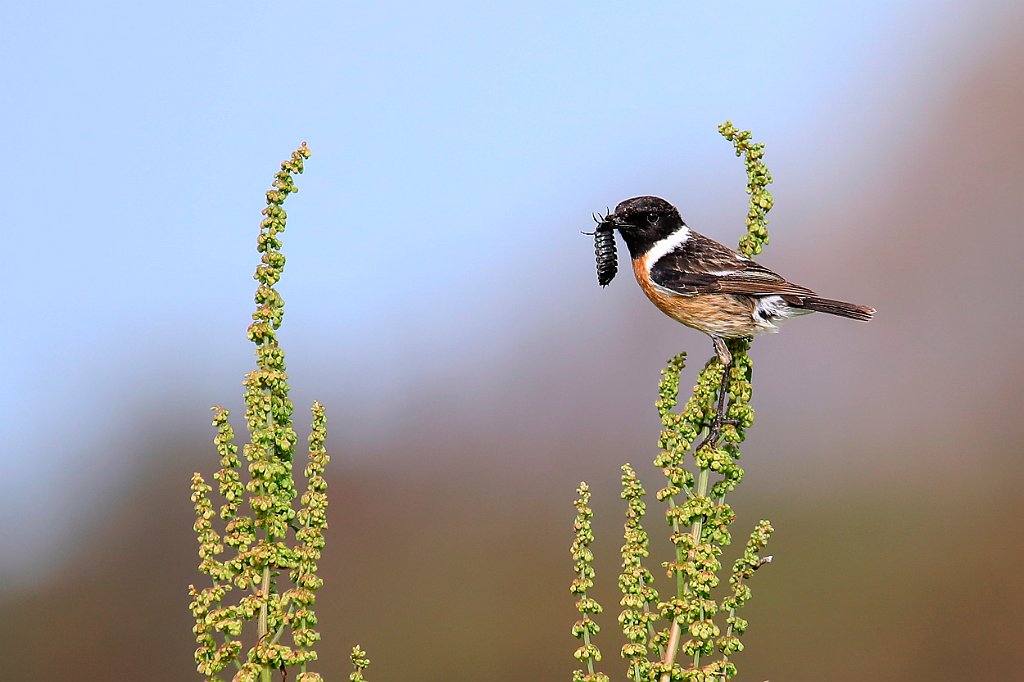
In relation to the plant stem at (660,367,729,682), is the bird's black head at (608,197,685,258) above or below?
above

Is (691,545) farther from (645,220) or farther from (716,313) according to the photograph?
(645,220)

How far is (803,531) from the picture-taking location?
44.8 ft

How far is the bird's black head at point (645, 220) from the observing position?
7340 mm

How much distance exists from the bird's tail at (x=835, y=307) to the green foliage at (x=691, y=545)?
6.32 feet

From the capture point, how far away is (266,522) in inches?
165

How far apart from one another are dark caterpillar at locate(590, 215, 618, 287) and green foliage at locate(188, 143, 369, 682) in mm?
2725

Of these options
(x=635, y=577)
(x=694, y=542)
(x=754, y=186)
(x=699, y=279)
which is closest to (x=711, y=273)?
(x=699, y=279)

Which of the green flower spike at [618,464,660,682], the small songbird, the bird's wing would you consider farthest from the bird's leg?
the bird's wing

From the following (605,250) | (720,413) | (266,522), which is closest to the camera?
(266,522)

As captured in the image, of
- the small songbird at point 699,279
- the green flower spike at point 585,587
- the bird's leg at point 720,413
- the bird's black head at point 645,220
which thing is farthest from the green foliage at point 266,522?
the bird's black head at point 645,220

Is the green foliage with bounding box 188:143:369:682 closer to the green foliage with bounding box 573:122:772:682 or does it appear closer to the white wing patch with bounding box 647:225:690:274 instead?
the green foliage with bounding box 573:122:772:682

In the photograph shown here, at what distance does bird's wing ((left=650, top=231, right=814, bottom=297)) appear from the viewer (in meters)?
6.94

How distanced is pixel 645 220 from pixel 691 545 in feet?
10.9

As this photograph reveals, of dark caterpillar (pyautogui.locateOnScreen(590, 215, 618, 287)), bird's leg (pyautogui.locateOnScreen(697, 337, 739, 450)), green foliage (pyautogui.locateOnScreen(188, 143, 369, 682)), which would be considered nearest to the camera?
green foliage (pyautogui.locateOnScreen(188, 143, 369, 682))
